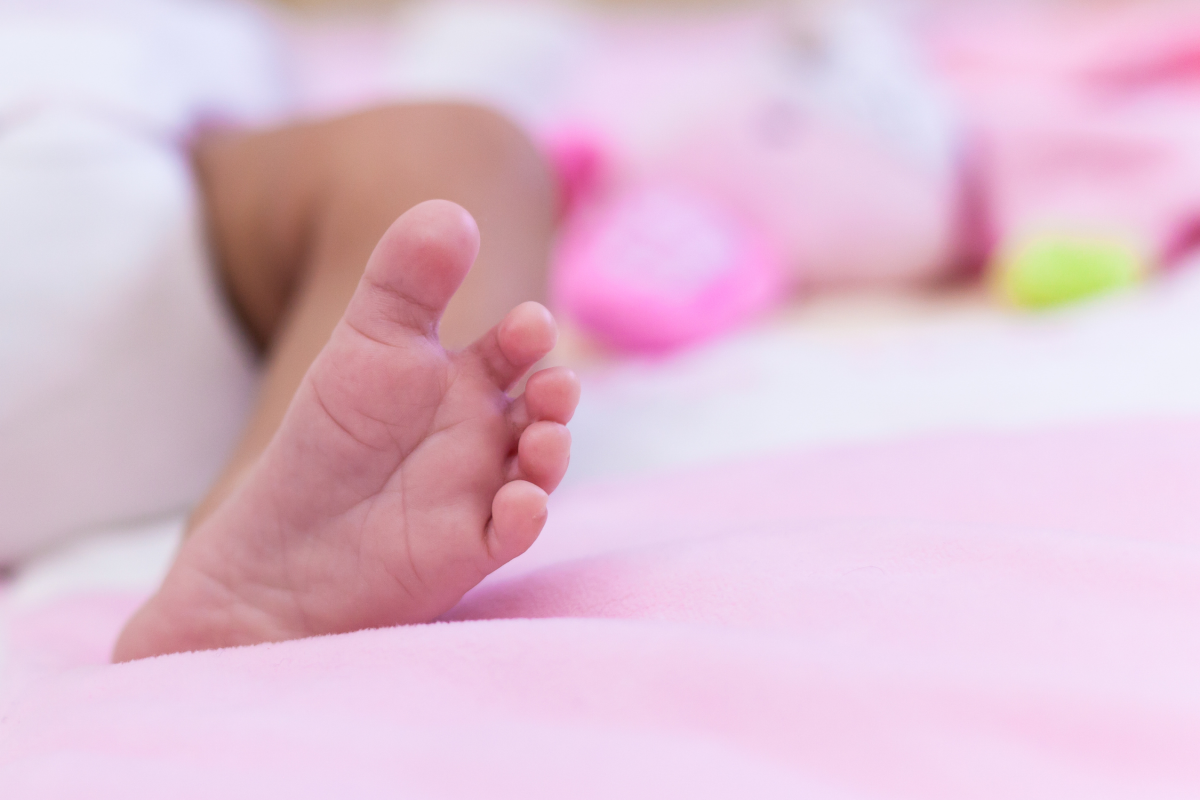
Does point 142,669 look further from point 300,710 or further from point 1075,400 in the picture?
point 1075,400

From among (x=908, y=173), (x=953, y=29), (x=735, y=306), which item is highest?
(x=953, y=29)

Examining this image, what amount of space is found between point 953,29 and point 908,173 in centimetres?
52

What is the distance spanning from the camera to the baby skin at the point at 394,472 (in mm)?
391

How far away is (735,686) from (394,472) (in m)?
0.17

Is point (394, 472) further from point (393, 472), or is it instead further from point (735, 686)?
point (735, 686)

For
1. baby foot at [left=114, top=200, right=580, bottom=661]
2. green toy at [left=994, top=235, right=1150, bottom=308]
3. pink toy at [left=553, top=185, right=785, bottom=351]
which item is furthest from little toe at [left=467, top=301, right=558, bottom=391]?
green toy at [left=994, top=235, right=1150, bottom=308]

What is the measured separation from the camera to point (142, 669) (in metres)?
0.40

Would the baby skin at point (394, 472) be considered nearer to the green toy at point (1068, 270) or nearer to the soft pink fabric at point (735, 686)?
the soft pink fabric at point (735, 686)

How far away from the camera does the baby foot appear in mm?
391

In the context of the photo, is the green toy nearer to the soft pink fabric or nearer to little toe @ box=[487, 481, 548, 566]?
the soft pink fabric

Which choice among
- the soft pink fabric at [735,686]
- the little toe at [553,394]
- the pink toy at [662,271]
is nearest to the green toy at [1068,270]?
the pink toy at [662,271]

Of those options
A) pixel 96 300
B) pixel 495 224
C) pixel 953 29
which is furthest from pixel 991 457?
pixel 953 29

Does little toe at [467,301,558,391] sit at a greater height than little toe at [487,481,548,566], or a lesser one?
greater

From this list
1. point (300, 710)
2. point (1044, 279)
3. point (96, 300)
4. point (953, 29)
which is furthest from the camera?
point (953, 29)
